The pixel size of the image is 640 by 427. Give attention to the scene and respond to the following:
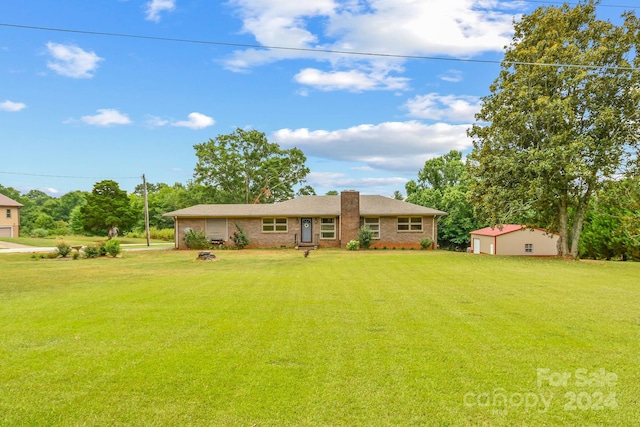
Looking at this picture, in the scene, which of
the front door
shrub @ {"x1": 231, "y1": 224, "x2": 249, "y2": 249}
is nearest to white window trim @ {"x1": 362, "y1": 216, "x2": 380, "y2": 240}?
the front door

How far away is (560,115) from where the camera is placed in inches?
723

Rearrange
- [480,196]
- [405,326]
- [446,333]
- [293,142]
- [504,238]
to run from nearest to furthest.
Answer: [446,333] → [405,326] → [480,196] → [504,238] → [293,142]

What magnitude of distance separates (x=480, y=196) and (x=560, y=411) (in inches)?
745

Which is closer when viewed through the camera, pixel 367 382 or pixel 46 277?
pixel 367 382

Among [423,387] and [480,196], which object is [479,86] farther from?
[423,387]

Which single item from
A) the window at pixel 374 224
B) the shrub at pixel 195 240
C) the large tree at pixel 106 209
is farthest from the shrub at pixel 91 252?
the large tree at pixel 106 209

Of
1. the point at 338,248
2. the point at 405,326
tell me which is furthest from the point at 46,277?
the point at 338,248

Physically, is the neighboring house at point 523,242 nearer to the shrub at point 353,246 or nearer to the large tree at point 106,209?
the shrub at point 353,246

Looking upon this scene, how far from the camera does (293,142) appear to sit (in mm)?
49031

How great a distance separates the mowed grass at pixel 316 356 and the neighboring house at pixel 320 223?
17474 millimetres

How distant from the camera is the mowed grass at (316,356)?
369 cm

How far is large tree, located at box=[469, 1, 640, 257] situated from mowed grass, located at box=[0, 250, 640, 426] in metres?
9.85

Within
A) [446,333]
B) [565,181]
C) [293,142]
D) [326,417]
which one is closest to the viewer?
[326,417]

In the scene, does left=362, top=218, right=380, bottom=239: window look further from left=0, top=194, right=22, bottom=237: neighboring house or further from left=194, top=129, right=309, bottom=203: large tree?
left=0, top=194, right=22, bottom=237: neighboring house
